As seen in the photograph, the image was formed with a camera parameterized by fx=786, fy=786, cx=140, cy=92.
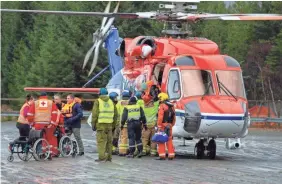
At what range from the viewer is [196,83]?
21.5m

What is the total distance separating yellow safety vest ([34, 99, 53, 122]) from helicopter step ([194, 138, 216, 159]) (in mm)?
4376

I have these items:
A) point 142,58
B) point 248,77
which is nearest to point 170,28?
point 142,58

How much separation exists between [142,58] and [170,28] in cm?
212

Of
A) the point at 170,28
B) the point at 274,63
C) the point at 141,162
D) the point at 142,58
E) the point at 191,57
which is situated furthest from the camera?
the point at 274,63

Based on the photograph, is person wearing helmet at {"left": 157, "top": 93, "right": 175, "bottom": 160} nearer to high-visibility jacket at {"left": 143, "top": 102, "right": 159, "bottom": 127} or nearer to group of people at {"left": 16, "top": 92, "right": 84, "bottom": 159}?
high-visibility jacket at {"left": 143, "top": 102, "right": 159, "bottom": 127}

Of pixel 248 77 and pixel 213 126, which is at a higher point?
pixel 248 77

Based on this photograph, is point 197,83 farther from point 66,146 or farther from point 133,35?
point 133,35

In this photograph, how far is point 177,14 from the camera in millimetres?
22922

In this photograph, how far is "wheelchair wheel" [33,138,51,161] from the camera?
67.1 ft

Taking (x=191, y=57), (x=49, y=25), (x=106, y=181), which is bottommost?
(x=106, y=181)

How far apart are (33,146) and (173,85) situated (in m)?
4.26

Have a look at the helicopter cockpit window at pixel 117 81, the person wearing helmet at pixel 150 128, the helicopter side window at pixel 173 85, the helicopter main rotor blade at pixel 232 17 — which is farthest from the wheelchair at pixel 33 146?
the helicopter main rotor blade at pixel 232 17

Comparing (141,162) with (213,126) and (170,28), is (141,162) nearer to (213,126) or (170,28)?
(213,126)

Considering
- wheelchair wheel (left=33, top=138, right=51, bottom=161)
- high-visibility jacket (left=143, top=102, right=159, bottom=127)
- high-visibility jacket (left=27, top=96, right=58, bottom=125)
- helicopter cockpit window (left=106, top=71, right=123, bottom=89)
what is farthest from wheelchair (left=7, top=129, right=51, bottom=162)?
helicopter cockpit window (left=106, top=71, right=123, bottom=89)
